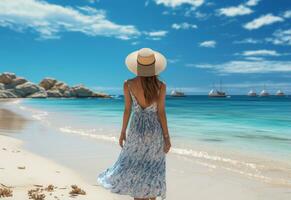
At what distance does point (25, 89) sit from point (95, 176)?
119699mm

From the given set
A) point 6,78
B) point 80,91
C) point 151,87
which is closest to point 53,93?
point 80,91

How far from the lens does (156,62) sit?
4.90 metres

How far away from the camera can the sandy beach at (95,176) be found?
7336mm

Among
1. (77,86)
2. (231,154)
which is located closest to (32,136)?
(231,154)

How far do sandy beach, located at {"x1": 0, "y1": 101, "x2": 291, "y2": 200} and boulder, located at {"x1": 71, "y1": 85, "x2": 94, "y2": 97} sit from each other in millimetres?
128730

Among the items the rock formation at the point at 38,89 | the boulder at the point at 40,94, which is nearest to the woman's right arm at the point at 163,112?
the rock formation at the point at 38,89

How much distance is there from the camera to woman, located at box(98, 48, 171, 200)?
498cm

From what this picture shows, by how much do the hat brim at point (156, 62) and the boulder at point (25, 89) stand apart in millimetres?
121512

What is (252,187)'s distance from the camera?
8164 mm

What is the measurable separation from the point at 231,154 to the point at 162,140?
7.95 metres

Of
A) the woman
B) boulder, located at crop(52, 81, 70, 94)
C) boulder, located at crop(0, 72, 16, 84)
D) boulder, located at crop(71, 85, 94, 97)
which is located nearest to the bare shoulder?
the woman

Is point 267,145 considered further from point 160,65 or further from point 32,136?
point 160,65

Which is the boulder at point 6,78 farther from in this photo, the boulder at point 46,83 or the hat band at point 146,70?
the hat band at point 146,70

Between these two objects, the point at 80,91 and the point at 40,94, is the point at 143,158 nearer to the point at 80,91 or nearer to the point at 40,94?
the point at 40,94
